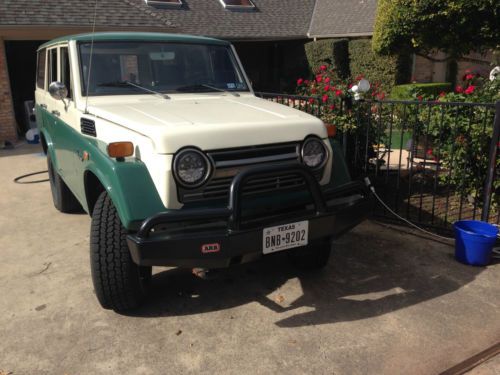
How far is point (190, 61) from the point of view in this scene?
3990mm

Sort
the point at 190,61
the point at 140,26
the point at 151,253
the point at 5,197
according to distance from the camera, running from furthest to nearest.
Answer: the point at 140,26 → the point at 5,197 → the point at 190,61 → the point at 151,253

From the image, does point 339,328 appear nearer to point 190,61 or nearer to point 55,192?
point 190,61

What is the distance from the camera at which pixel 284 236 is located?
281cm

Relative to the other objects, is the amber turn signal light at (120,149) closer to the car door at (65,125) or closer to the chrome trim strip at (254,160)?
the chrome trim strip at (254,160)

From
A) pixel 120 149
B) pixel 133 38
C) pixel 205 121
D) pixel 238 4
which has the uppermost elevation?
pixel 238 4

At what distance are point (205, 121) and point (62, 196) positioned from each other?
300 cm

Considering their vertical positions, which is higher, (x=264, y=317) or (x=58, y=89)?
(x=58, y=89)

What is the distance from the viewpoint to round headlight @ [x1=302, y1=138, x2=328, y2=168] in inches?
123

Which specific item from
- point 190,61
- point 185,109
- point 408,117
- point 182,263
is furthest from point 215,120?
point 408,117

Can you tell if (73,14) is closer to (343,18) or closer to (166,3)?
(166,3)

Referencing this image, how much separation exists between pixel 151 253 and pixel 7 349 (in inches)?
46.9

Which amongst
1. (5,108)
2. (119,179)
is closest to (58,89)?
(119,179)

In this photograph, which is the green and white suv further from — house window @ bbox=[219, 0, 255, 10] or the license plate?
house window @ bbox=[219, 0, 255, 10]

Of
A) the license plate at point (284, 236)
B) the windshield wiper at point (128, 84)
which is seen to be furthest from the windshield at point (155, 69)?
the license plate at point (284, 236)
